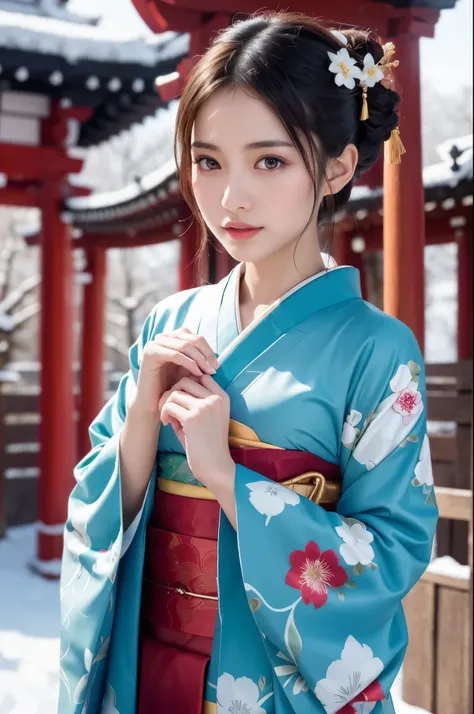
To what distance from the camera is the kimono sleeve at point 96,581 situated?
1.60m

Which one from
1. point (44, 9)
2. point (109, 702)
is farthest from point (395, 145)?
point (44, 9)

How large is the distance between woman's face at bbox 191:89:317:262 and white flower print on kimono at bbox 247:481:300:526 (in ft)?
1.48

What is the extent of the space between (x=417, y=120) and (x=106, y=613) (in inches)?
94.8

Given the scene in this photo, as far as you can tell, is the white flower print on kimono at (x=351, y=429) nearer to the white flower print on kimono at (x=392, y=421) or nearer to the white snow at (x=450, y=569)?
the white flower print on kimono at (x=392, y=421)

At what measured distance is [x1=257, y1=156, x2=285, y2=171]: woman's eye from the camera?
4.92 ft

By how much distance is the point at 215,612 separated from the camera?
1.53 metres

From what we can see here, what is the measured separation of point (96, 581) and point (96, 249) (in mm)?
7749

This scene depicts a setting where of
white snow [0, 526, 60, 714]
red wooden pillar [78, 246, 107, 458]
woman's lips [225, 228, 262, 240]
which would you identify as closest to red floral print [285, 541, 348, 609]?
woman's lips [225, 228, 262, 240]

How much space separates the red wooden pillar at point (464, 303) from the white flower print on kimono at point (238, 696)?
6.48 meters

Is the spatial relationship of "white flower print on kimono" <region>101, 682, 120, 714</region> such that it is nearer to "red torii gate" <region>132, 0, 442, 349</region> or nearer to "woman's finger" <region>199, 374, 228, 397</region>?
"woman's finger" <region>199, 374, 228, 397</region>

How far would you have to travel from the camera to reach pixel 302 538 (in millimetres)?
1423

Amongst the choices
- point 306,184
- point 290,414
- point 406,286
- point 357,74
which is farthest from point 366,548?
point 406,286

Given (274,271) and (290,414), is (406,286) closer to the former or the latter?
(274,271)

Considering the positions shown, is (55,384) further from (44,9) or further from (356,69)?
(356,69)
